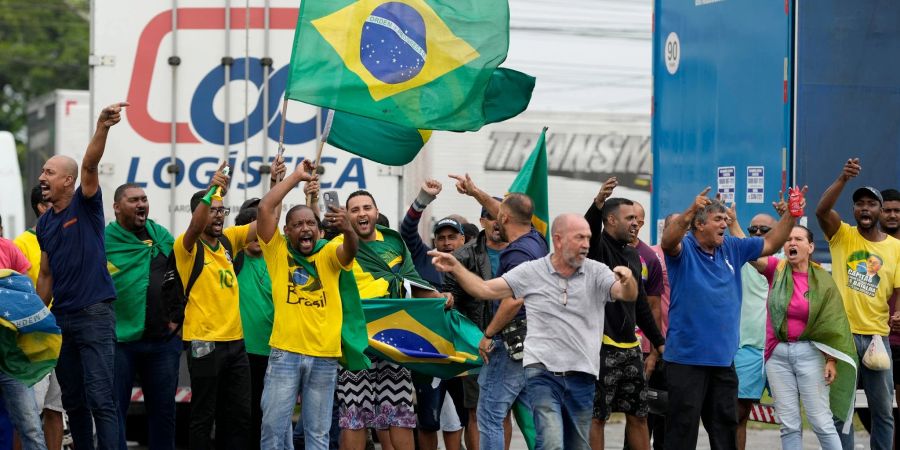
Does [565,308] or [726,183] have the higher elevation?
[726,183]

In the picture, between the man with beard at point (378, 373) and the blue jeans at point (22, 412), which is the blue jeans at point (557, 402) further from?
the blue jeans at point (22, 412)

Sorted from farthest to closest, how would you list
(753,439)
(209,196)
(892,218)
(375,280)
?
(753,439), (892,218), (375,280), (209,196)

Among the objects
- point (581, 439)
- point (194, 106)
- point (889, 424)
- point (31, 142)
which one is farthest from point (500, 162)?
point (581, 439)

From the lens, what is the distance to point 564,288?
859cm

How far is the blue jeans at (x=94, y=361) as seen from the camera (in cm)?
933

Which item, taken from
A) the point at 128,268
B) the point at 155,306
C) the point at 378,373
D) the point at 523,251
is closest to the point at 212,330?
the point at 155,306

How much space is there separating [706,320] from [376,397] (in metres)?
2.38

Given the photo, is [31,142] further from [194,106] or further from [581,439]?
[581,439]

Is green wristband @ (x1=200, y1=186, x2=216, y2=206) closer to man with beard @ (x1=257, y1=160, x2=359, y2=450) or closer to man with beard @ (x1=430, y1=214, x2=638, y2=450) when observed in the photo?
man with beard @ (x1=257, y1=160, x2=359, y2=450)

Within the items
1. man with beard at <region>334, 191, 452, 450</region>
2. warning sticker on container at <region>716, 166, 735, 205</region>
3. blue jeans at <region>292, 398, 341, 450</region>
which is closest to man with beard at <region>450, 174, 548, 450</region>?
man with beard at <region>334, 191, 452, 450</region>

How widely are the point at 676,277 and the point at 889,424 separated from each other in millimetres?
2202

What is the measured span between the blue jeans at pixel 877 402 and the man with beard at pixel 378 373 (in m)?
3.01

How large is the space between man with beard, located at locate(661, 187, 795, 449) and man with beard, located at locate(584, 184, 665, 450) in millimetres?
290

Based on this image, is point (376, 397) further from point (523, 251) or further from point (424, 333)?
point (523, 251)
